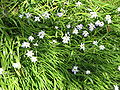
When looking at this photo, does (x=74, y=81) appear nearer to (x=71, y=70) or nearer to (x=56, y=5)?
(x=71, y=70)

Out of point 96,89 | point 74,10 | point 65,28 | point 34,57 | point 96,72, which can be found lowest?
point 96,89

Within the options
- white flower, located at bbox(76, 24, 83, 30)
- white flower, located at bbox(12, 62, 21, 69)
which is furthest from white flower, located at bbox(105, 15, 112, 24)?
white flower, located at bbox(12, 62, 21, 69)

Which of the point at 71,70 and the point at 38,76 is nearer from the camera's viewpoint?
the point at 38,76

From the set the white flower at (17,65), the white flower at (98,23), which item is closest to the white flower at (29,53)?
the white flower at (17,65)

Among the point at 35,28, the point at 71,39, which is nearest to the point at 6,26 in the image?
the point at 35,28

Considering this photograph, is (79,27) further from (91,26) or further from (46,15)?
(46,15)

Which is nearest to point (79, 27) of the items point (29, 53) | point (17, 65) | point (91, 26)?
point (91, 26)

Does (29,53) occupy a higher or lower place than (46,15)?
lower

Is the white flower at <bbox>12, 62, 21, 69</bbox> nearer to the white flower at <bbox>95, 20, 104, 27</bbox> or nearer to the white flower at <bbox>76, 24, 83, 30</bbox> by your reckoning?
the white flower at <bbox>76, 24, 83, 30</bbox>

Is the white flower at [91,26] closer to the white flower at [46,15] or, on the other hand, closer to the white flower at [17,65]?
the white flower at [46,15]
